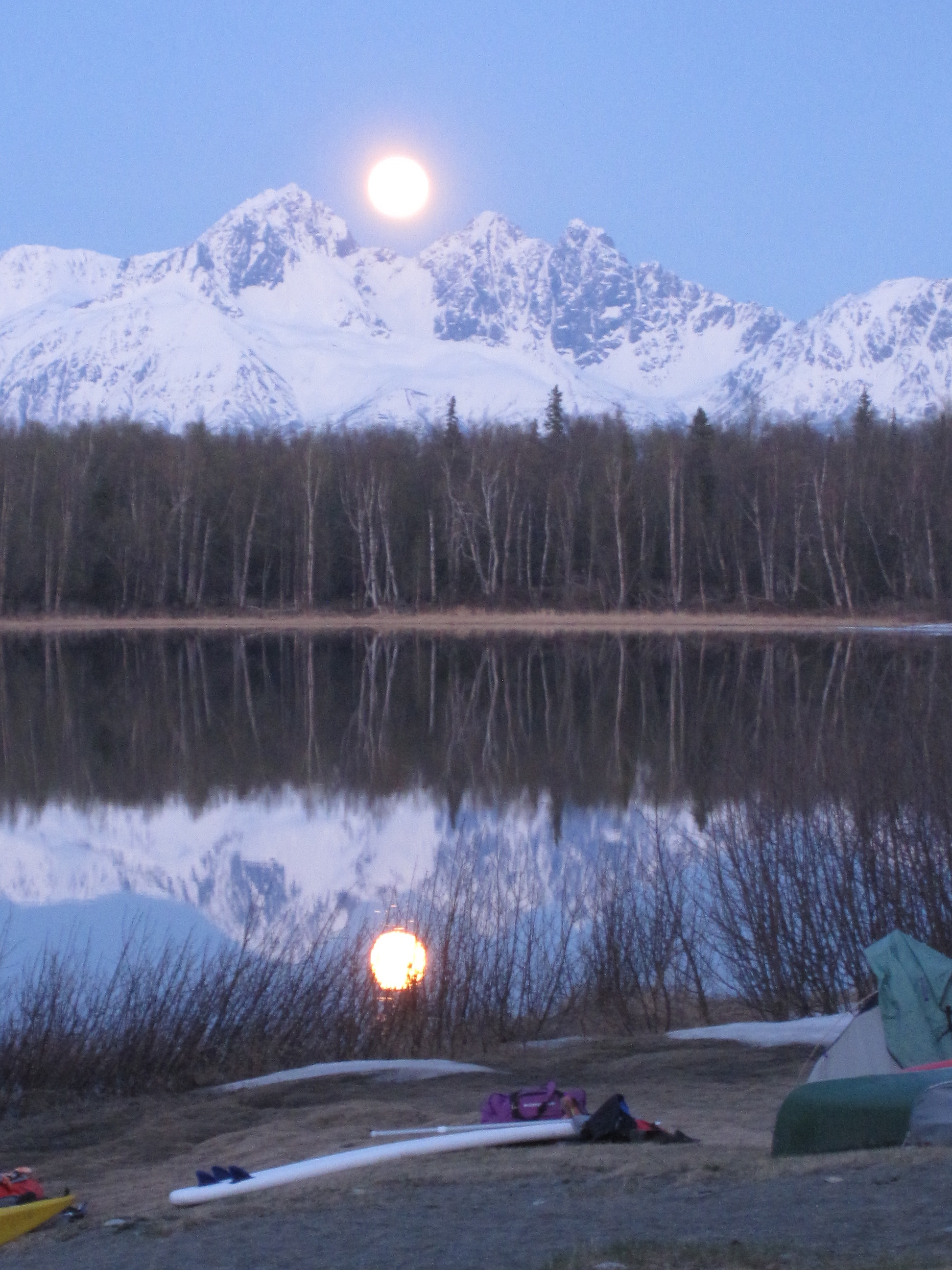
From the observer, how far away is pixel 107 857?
17.0 m

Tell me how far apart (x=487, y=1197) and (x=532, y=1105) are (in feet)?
4.49

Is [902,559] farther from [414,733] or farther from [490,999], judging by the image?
[490,999]

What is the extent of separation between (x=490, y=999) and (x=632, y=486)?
182ft

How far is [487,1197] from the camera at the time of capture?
5152 millimetres

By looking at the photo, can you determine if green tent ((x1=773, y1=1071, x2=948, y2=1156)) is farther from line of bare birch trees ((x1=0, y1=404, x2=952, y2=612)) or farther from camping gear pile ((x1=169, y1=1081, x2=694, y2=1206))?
line of bare birch trees ((x1=0, y1=404, x2=952, y2=612))

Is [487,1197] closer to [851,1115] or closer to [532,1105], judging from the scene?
[532,1105]

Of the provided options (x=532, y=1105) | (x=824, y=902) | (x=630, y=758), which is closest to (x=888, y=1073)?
(x=532, y=1105)

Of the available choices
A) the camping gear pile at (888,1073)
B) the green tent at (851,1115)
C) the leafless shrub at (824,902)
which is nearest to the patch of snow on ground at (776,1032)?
the leafless shrub at (824,902)

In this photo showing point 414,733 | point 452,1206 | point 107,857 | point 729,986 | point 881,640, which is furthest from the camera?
point 881,640

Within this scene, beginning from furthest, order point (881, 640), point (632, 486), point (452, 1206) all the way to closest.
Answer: point (632, 486) → point (881, 640) → point (452, 1206)

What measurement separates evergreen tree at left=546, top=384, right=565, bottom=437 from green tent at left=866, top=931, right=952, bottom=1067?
64.4 m

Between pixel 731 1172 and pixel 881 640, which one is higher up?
pixel 881 640

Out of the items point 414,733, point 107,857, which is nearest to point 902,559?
point 414,733

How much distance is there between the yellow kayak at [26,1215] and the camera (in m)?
5.75
